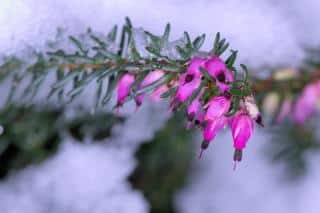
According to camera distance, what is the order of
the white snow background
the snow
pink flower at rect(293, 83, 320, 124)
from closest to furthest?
the white snow background
pink flower at rect(293, 83, 320, 124)
the snow

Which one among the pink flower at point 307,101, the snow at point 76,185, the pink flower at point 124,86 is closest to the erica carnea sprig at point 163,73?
the pink flower at point 124,86

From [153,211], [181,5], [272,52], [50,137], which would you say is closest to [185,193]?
[153,211]

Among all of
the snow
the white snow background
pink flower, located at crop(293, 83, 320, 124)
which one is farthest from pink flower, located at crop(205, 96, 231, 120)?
the snow

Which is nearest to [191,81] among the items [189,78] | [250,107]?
[189,78]

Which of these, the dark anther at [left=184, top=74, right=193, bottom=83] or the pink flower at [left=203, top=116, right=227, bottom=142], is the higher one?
the dark anther at [left=184, top=74, right=193, bottom=83]

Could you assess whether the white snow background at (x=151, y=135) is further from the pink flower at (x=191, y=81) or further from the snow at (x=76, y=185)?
the pink flower at (x=191, y=81)

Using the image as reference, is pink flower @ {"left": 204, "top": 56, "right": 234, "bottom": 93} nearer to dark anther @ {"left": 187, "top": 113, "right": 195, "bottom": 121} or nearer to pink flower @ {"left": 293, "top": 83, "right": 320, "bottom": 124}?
dark anther @ {"left": 187, "top": 113, "right": 195, "bottom": 121}

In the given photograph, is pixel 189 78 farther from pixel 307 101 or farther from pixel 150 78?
pixel 307 101
